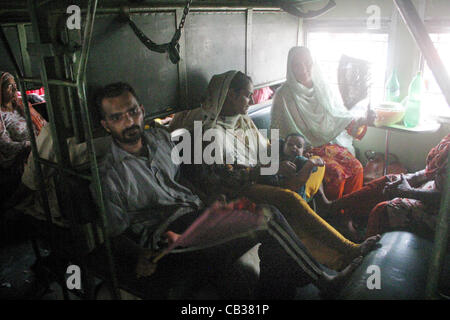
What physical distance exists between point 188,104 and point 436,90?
335cm

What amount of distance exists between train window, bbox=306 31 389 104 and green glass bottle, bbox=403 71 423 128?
32.2 inches

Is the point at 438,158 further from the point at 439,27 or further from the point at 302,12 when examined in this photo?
the point at 302,12

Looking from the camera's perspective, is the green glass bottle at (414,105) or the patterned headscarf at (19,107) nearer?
the green glass bottle at (414,105)

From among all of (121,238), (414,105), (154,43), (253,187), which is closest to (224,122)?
(253,187)

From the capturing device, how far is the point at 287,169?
3.05 m

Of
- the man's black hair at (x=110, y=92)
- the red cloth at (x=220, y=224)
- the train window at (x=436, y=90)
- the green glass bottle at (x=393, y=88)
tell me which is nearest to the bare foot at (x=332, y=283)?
the red cloth at (x=220, y=224)

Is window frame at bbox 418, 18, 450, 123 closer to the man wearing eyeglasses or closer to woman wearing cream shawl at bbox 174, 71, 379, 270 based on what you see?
woman wearing cream shawl at bbox 174, 71, 379, 270

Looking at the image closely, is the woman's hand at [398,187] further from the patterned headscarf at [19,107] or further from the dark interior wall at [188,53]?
the patterned headscarf at [19,107]

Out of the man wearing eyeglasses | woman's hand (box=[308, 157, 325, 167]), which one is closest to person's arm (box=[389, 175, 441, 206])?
woman's hand (box=[308, 157, 325, 167])

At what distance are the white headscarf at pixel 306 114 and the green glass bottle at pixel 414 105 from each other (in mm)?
615

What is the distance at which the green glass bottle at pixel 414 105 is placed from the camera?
3.95 m

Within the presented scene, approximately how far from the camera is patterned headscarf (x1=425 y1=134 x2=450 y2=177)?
268cm

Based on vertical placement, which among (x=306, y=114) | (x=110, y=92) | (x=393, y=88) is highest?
(x=110, y=92)

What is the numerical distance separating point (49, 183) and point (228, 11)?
265 centimetres
